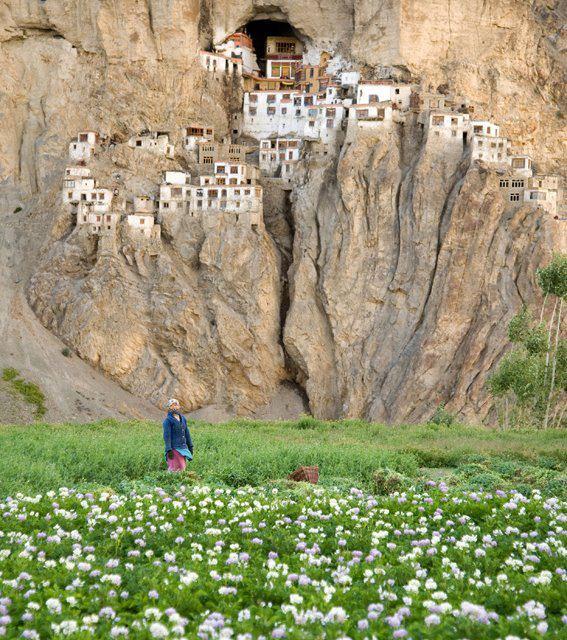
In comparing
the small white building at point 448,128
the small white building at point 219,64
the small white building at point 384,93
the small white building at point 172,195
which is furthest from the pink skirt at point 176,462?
the small white building at point 219,64

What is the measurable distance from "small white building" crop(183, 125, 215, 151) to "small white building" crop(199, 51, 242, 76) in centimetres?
627

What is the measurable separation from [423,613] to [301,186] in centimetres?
6597

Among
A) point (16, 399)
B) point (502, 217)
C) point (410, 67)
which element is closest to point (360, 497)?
point (16, 399)

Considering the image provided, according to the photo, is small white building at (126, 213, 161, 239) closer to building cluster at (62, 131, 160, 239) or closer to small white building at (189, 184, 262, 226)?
building cluster at (62, 131, 160, 239)

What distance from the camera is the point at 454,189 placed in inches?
2667

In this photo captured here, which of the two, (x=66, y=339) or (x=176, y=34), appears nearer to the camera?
(x=66, y=339)

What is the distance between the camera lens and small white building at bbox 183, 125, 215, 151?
253 feet

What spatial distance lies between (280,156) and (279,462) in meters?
59.8

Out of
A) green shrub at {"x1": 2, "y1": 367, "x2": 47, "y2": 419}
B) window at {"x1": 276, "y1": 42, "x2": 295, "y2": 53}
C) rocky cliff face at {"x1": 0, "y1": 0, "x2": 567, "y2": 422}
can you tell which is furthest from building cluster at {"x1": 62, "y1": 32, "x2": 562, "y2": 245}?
green shrub at {"x1": 2, "y1": 367, "x2": 47, "y2": 419}

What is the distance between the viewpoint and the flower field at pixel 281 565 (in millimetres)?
8156

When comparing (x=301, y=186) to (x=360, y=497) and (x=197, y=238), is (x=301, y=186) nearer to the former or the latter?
(x=197, y=238)

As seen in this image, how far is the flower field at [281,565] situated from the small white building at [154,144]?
63147 millimetres

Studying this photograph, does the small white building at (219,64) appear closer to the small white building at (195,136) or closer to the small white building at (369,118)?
the small white building at (195,136)

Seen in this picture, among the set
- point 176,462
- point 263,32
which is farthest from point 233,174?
point 176,462
